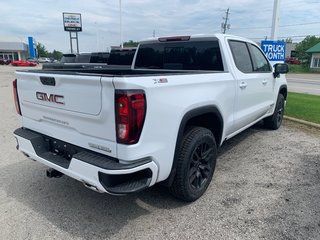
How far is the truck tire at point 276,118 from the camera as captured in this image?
6.30 meters

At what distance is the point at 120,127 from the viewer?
237 cm

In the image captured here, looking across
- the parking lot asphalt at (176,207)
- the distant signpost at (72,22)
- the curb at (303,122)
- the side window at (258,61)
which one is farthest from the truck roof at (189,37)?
the distant signpost at (72,22)

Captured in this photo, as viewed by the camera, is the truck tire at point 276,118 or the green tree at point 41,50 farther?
the green tree at point 41,50

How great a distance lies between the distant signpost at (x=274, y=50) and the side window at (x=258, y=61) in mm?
4869

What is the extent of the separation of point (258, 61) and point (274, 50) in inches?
222

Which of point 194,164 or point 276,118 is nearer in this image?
point 194,164

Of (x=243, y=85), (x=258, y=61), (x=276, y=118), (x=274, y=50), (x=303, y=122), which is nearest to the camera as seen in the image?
(x=243, y=85)

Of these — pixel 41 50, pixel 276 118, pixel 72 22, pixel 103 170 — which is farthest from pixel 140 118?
pixel 41 50

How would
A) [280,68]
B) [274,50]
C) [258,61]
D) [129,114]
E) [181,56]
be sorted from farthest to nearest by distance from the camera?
[274,50] → [280,68] → [258,61] → [181,56] → [129,114]

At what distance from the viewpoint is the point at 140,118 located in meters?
2.39

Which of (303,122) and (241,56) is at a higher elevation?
(241,56)

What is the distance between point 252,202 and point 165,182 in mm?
1189

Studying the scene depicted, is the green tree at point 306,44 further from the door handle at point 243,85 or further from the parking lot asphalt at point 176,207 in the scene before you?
the parking lot asphalt at point 176,207

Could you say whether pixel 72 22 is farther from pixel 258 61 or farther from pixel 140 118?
A: pixel 140 118
